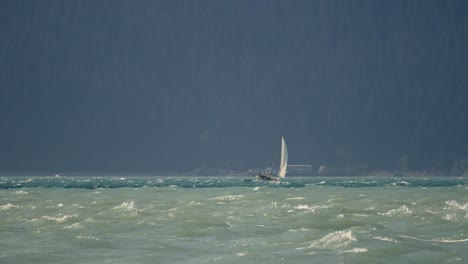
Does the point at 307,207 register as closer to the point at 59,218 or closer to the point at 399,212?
the point at 399,212

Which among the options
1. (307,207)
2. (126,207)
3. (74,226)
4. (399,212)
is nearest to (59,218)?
(74,226)

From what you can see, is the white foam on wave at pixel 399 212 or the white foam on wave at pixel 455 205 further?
the white foam on wave at pixel 455 205

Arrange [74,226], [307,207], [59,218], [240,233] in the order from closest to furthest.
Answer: [240,233] → [74,226] → [59,218] → [307,207]

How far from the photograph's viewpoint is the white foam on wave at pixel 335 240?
29.8 metres

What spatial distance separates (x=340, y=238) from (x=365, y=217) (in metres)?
10.9

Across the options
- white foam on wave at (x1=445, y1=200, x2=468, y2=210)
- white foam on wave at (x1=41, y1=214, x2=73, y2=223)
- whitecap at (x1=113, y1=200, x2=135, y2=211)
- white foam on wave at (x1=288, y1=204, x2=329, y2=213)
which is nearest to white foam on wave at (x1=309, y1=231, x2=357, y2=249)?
white foam on wave at (x1=288, y1=204, x2=329, y2=213)

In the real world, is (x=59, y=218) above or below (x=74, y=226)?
above

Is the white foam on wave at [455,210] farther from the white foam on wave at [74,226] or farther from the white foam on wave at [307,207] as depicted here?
the white foam on wave at [74,226]

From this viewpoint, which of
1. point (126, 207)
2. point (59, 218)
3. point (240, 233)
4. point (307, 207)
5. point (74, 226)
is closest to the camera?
point (240, 233)

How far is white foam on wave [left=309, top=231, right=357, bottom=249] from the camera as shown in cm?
2982

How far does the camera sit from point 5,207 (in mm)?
54344

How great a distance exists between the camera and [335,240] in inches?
1212

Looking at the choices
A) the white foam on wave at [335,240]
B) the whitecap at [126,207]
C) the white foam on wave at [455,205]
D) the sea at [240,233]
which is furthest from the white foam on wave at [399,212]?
the whitecap at [126,207]

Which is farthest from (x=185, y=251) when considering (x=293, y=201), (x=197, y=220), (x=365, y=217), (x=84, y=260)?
(x=293, y=201)
